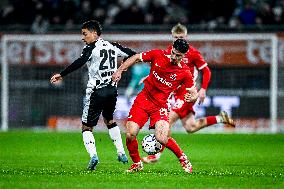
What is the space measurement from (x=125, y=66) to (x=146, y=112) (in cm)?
85

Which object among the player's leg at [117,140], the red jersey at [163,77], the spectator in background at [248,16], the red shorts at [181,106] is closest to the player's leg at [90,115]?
the player's leg at [117,140]

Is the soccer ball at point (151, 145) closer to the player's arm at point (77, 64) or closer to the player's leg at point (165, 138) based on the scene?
the player's leg at point (165, 138)

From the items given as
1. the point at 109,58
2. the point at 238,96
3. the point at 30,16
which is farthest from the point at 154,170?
the point at 30,16

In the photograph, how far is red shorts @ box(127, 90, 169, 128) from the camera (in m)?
12.9

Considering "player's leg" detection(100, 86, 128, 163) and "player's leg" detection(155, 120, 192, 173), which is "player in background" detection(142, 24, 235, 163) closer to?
"player's leg" detection(100, 86, 128, 163)

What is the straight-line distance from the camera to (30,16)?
2584 cm

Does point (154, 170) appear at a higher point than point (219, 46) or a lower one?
lower

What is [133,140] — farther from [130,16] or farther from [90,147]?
[130,16]

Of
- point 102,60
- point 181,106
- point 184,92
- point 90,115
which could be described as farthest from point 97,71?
point 181,106

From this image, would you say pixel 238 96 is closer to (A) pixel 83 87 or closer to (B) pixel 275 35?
(B) pixel 275 35

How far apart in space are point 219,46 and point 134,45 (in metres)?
2.29

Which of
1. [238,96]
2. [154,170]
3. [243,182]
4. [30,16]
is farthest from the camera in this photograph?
[30,16]

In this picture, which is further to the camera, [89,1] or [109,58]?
[89,1]

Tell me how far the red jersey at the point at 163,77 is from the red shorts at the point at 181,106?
2.48 metres
